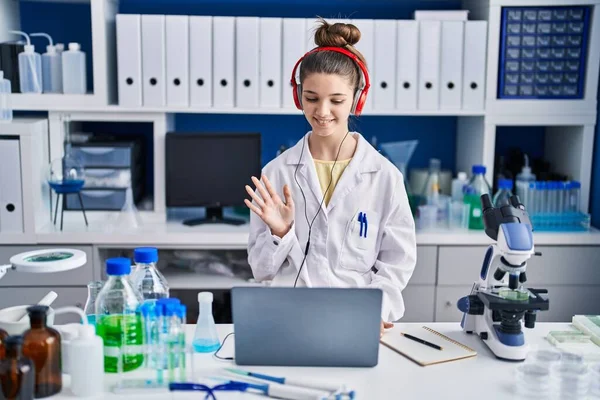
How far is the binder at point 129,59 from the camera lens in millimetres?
2824

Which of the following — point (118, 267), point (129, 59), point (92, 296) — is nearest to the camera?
point (118, 267)

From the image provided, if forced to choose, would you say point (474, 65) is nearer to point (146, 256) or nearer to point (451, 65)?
point (451, 65)

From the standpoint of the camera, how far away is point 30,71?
2855 millimetres

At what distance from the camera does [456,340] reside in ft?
5.34

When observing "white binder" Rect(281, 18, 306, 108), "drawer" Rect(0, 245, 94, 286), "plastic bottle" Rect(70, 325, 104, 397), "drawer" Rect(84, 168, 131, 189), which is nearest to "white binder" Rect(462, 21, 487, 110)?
"white binder" Rect(281, 18, 306, 108)

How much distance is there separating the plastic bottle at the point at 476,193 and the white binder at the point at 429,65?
12.6 inches

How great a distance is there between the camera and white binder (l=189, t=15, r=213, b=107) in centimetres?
284

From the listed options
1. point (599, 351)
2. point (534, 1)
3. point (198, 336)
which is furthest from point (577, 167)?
point (198, 336)

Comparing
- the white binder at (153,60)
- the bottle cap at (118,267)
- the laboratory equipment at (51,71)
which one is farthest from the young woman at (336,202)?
the laboratory equipment at (51,71)

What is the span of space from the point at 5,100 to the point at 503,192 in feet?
6.68

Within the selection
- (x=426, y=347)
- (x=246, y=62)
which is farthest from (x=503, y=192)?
(x=426, y=347)

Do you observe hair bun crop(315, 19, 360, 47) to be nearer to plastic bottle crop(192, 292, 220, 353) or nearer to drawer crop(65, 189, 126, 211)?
plastic bottle crop(192, 292, 220, 353)

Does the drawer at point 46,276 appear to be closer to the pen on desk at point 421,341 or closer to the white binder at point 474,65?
the pen on desk at point 421,341

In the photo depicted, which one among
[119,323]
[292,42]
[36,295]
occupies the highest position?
[292,42]
